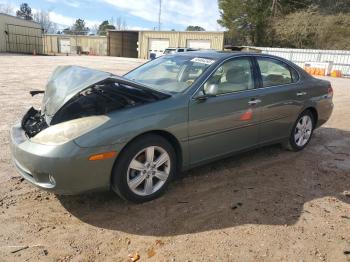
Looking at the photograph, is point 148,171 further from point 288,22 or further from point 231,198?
point 288,22

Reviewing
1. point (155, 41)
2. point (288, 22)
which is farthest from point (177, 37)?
point (288, 22)

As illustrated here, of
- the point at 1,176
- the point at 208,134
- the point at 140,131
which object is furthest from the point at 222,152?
the point at 1,176

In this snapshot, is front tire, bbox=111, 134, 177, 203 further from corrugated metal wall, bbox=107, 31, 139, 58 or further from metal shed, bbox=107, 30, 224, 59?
corrugated metal wall, bbox=107, 31, 139, 58

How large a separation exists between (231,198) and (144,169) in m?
1.05

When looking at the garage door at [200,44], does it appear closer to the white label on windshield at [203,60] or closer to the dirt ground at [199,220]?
the white label on windshield at [203,60]

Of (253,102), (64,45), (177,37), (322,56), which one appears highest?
(177,37)

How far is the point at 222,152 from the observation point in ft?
14.0

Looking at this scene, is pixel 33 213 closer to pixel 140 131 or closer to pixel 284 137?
pixel 140 131

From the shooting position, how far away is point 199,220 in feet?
11.0

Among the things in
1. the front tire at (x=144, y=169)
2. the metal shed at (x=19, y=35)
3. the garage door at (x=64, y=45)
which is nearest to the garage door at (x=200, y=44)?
the metal shed at (x=19, y=35)

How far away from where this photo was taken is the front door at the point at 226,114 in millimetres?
3912

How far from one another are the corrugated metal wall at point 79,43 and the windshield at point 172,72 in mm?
56756

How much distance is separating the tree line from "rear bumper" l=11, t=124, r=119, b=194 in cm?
3845

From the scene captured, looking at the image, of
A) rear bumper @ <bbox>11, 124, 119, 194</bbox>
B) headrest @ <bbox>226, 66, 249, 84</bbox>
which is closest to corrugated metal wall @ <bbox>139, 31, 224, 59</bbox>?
headrest @ <bbox>226, 66, 249, 84</bbox>
